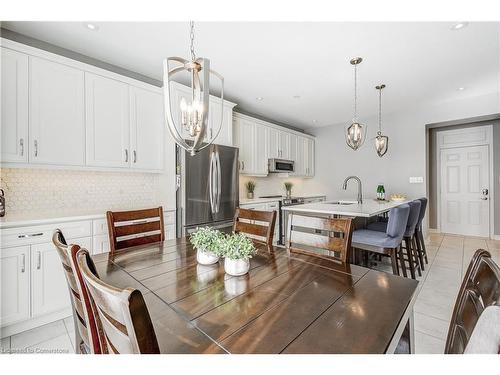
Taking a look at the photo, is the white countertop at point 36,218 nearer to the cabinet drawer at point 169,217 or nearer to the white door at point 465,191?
the cabinet drawer at point 169,217

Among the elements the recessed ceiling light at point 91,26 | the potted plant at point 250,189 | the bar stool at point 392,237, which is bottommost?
the bar stool at point 392,237

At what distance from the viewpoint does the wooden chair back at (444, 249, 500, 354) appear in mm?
646

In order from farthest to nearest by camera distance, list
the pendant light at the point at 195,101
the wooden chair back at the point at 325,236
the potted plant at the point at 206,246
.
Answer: the wooden chair back at the point at 325,236 < the potted plant at the point at 206,246 < the pendant light at the point at 195,101

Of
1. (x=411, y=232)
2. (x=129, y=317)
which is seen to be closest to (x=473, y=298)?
(x=129, y=317)

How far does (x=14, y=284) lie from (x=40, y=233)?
39cm

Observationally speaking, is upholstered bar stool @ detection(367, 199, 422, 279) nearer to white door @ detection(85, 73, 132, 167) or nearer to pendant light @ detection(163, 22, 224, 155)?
pendant light @ detection(163, 22, 224, 155)

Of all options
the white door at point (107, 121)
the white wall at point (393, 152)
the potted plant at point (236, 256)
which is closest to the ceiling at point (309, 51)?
the white door at point (107, 121)

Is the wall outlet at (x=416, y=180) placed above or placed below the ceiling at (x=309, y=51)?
below

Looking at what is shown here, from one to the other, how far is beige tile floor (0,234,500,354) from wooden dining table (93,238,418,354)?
3.26 feet

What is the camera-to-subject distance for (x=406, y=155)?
4645 mm

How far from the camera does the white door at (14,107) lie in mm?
1914

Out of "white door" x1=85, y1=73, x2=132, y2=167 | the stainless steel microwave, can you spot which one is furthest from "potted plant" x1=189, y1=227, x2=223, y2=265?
the stainless steel microwave

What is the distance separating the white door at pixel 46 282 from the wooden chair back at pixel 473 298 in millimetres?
2584

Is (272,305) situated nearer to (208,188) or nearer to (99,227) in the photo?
(99,227)
